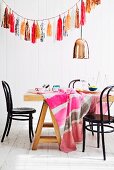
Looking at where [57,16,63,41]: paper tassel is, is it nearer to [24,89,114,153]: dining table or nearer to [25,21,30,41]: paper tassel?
[25,21,30,41]: paper tassel

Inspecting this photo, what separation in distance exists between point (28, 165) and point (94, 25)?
3.15m

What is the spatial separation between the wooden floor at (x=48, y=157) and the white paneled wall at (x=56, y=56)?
1.53 m

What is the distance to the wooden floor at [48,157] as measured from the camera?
10.1ft

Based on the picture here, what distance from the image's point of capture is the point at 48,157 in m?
3.38

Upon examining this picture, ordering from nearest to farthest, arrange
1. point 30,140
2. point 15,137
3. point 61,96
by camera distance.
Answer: point 61,96
point 30,140
point 15,137

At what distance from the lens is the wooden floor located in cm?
307

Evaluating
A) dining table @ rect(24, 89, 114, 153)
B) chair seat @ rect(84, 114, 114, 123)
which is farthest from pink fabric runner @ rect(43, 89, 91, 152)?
chair seat @ rect(84, 114, 114, 123)

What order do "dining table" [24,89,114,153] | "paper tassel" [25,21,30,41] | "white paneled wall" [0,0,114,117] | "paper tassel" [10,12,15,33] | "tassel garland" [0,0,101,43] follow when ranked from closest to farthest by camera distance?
"dining table" [24,89,114,153], "tassel garland" [0,0,101,43], "paper tassel" [10,12,15,33], "paper tassel" [25,21,30,41], "white paneled wall" [0,0,114,117]

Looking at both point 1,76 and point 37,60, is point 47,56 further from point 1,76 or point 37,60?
point 1,76

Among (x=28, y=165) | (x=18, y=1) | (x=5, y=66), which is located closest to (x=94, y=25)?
(x=18, y=1)

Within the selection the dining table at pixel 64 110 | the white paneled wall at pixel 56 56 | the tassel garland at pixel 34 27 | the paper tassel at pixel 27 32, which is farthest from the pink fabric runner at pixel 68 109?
the white paneled wall at pixel 56 56

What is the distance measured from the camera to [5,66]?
214 inches

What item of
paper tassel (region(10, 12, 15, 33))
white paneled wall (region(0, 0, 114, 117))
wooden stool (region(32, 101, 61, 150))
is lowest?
wooden stool (region(32, 101, 61, 150))

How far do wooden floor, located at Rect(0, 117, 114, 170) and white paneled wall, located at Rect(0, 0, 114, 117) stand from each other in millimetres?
1530
